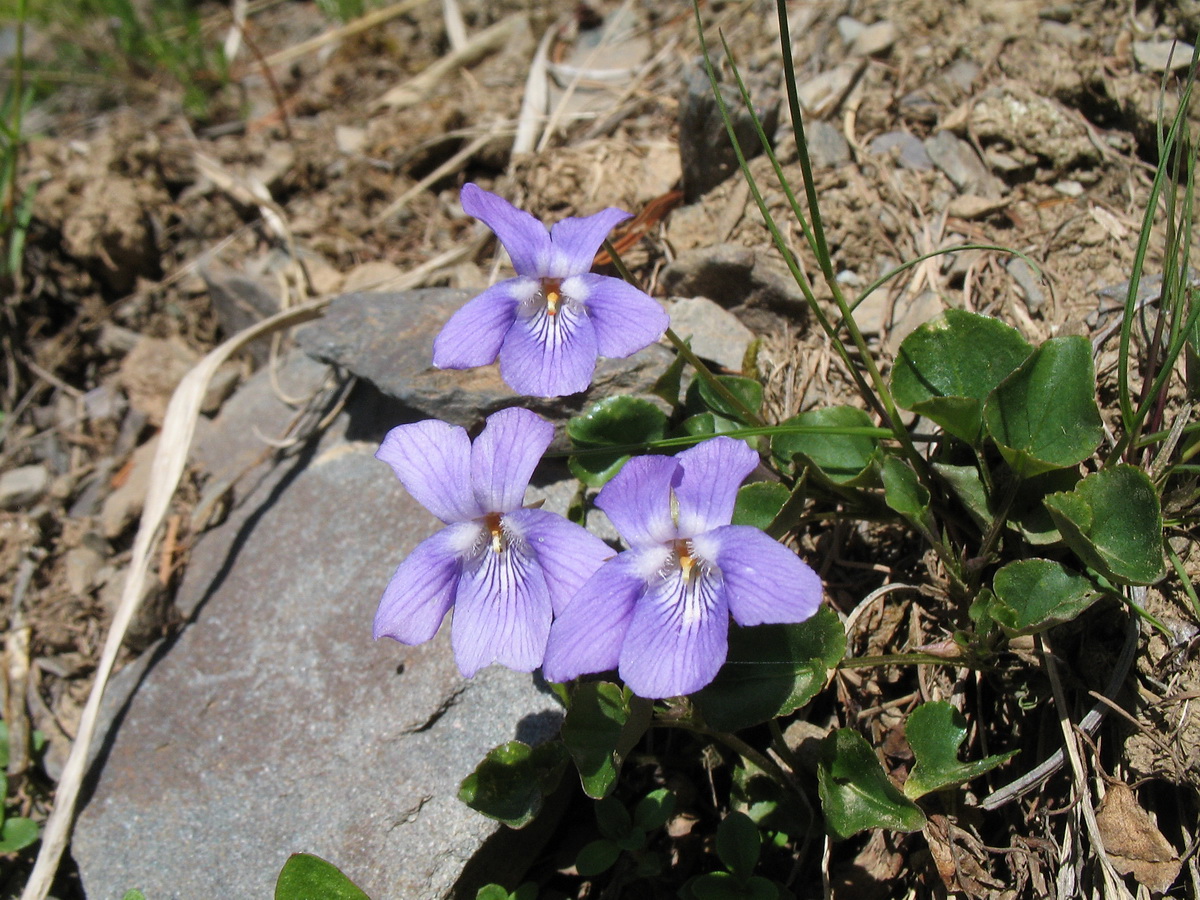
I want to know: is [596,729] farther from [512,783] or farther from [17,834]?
[17,834]

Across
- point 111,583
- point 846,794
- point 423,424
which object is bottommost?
point 111,583

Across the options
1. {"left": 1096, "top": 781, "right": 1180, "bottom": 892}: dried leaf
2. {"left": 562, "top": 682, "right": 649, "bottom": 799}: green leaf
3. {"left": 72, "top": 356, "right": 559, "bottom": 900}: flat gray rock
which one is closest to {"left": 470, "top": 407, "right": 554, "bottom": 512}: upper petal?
{"left": 562, "top": 682, "right": 649, "bottom": 799}: green leaf

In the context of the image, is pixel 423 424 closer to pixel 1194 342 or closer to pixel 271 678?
pixel 271 678

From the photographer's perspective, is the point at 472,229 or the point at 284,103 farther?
the point at 284,103

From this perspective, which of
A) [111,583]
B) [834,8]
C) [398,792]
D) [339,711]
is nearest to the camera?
[398,792]

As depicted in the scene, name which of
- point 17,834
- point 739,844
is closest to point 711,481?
point 739,844

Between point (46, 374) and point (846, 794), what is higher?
point (846, 794)

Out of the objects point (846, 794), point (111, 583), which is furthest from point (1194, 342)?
point (111, 583)
